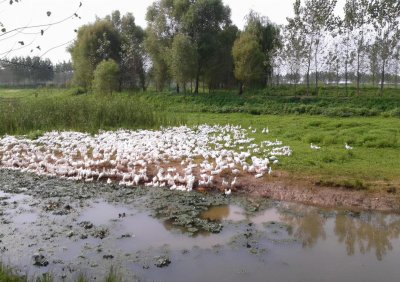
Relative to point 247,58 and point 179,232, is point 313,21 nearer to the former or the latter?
point 247,58

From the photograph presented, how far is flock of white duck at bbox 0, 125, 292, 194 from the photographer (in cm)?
1113

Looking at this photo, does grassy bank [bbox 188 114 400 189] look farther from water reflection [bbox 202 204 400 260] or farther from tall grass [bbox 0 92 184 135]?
tall grass [bbox 0 92 184 135]

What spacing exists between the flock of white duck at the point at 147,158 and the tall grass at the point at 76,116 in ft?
9.64

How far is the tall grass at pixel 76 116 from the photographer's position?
19.8 meters

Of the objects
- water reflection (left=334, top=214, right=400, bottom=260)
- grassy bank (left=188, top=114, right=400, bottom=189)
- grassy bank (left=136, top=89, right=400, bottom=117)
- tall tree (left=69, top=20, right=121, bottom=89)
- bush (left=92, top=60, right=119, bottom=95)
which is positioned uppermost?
tall tree (left=69, top=20, right=121, bottom=89)

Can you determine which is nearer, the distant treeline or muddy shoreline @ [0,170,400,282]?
muddy shoreline @ [0,170,400,282]

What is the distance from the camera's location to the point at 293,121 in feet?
75.6

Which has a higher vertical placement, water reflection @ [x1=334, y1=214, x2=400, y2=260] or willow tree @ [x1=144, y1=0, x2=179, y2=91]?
willow tree @ [x1=144, y1=0, x2=179, y2=91]

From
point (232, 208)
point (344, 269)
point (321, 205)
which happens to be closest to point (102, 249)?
point (232, 208)

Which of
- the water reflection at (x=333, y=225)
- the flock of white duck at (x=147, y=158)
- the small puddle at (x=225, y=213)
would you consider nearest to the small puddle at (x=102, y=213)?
the flock of white duck at (x=147, y=158)

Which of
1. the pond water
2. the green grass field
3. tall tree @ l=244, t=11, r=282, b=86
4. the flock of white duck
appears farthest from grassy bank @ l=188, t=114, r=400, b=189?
tall tree @ l=244, t=11, r=282, b=86

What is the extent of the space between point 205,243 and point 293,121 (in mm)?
16800

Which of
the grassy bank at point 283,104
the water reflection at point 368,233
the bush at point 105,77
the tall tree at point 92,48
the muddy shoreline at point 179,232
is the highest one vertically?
Answer: the tall tree at point 92,48

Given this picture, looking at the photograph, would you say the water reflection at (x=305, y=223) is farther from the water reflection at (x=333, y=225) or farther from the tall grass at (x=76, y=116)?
the tall grass at (x=76, y=116)
